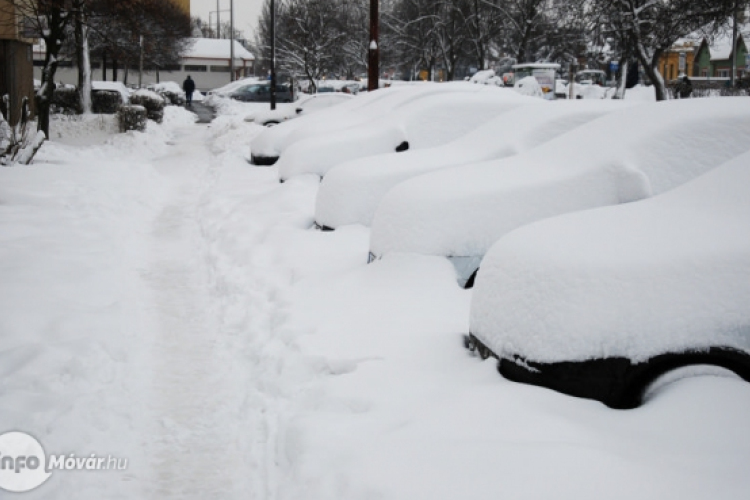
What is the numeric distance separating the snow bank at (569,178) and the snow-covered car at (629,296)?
129 cm

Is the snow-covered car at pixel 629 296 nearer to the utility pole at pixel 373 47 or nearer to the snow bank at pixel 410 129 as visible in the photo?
the snow bank at pixel 410 129

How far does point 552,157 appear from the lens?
6898mm

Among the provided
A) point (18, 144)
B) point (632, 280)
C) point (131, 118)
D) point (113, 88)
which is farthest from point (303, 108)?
point (632, 280)

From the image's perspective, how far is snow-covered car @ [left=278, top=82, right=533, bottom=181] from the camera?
10695 millimetres

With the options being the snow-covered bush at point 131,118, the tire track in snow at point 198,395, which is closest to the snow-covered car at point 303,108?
the snow-covered bush at point 131,118

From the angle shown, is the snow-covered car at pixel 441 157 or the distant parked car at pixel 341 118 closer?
the snow-covered car at pixel 441 157

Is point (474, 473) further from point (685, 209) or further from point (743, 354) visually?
point (685, 209)

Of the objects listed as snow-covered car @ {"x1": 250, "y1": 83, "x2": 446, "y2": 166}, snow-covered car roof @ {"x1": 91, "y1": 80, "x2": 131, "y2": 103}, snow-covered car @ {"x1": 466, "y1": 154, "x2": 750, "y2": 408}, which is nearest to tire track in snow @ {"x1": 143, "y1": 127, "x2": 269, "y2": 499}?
snow-covered car @ {"x1": 466, "y1": 154, "x2": 750, "y2": 408}

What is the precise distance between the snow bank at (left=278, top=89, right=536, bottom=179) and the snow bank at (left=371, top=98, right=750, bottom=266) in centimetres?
361

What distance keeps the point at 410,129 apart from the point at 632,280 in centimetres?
731

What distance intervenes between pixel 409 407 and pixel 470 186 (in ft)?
8.47

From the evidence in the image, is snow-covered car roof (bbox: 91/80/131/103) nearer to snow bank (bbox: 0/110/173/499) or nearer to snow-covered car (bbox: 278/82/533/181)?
snow bank (bbox: 0/110/173/499)

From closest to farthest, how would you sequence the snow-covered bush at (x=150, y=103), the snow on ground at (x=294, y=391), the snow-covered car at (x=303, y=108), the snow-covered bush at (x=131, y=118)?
the snow on ground at (x=294, y=391) < the snow-covered bush at (x=131, y=118) < the snow-covered car at (x=303, y=108) < the snow-covered bush at (x=150, y=103)

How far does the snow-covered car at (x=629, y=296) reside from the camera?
12.6ft
